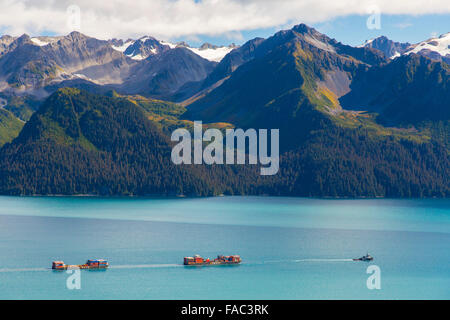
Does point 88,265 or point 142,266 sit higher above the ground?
point 88,265

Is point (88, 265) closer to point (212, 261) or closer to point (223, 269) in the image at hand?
point (212, 261)

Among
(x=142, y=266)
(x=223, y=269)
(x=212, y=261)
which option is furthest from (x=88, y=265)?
(x=223, y=269)

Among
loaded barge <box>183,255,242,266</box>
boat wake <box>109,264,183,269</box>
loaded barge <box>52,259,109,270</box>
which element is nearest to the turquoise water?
boat wake <box>109,264,183,269</box>

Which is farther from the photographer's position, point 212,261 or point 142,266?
point 212,261

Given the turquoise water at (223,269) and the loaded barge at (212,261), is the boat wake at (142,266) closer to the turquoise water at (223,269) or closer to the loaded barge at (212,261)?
the turquoise water at (223,269)

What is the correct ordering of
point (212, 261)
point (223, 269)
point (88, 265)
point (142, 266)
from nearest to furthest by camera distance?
1. point (88, 265)
2. point (142, 266)
3. point (223, 269)
4. point (212, 261)

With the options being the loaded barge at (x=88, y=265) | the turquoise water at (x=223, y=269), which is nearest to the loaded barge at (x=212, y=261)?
the turquoise water at (x=223, y=269)

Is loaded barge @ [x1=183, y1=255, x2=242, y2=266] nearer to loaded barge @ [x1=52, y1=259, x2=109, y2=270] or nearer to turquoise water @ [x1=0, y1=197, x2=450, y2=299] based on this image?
turquoise water @ [x1=0, y1=197, x2=450, y2=299]
